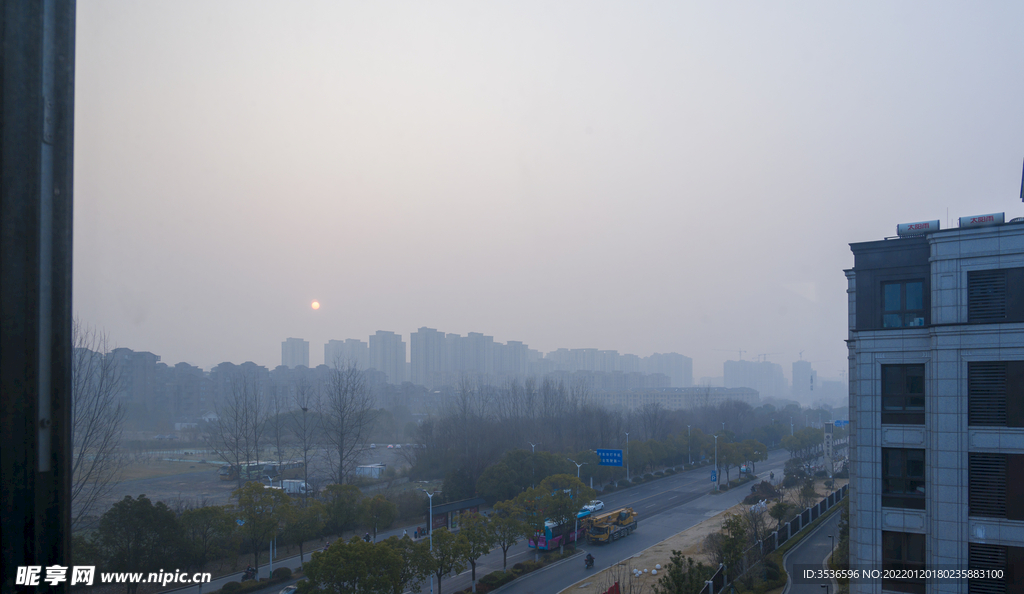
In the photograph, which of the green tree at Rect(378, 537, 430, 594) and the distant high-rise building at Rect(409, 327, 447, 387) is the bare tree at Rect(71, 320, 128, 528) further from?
the distant high-rise building at Rect(409, 327, 447, 387)

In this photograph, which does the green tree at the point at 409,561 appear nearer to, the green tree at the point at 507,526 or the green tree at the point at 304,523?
the green tree at the point at 507,526

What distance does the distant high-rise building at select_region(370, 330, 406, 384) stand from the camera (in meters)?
58.8

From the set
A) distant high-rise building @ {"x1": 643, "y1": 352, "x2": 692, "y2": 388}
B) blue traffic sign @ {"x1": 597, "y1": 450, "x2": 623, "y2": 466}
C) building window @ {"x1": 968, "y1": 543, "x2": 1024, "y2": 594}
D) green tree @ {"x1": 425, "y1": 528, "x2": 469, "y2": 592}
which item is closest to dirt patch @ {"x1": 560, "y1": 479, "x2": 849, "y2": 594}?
green tree @ {"x1": 425, "y1": 528, "x2": 469, "y2": 592}

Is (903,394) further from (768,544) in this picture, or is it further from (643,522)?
(643,522)

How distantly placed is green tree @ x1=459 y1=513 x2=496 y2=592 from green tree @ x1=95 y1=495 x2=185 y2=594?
15.9 feet

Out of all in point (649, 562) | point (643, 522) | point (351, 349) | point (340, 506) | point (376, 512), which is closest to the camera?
point (649, 562)

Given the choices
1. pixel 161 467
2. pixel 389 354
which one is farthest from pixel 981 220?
pixel 389 354

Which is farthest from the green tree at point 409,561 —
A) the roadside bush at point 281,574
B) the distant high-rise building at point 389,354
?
the distant high-rise building at point 389,354

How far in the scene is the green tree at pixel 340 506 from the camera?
42.1ft

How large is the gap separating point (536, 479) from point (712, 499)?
6.90 m

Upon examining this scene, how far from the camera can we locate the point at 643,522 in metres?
16.6

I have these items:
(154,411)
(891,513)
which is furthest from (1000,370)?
(154,411)

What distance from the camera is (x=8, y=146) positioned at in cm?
111

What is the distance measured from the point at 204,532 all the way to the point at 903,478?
10.7 meters
